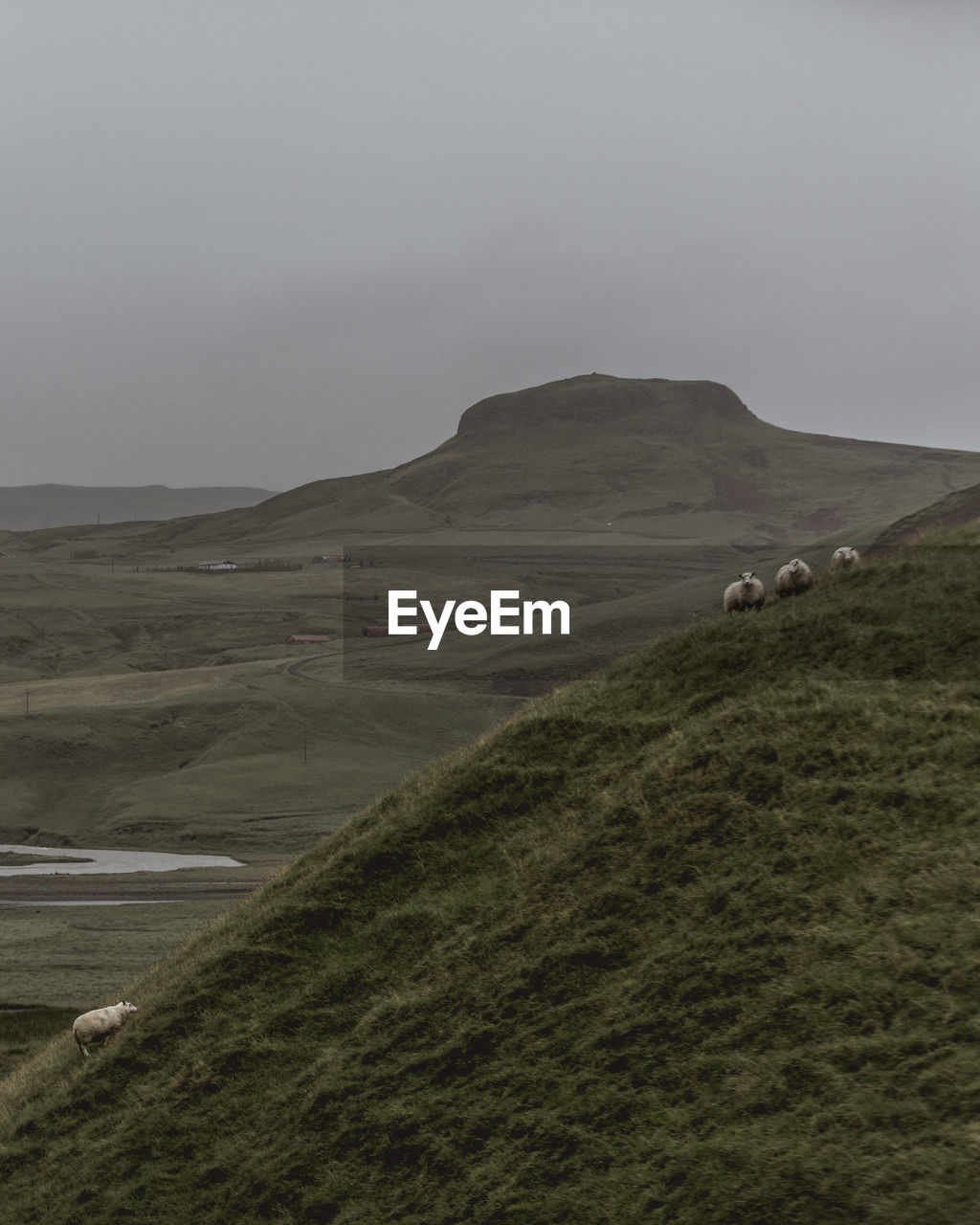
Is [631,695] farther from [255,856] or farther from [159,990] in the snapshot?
[255,856]

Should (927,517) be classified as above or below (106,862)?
above

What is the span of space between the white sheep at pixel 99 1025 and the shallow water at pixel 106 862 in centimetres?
→ 6132

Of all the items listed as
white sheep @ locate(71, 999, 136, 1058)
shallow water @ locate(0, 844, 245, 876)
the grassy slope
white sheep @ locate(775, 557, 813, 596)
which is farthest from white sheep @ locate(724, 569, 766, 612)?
shallow water @ locate(0, 844, 245, 876)

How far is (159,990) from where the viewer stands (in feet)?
68.9

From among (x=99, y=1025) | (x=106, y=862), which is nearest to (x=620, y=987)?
(x=99, y=1025)

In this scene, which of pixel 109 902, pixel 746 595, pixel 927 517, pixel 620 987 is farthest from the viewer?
pixel 927 517

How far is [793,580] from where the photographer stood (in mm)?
25297

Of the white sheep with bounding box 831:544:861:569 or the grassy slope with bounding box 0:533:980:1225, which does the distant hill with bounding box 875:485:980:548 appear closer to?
the white sheep with bounding box 831:544:861:569

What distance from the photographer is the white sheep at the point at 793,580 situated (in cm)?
2512

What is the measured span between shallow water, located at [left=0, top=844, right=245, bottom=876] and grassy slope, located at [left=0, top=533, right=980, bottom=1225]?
59.9 metres

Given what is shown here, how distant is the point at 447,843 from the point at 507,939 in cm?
374

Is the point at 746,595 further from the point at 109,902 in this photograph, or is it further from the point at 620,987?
the point at 109,902

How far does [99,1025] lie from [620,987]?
990 centimetres

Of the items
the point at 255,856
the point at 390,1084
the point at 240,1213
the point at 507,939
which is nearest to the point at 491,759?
the point at 507,939
